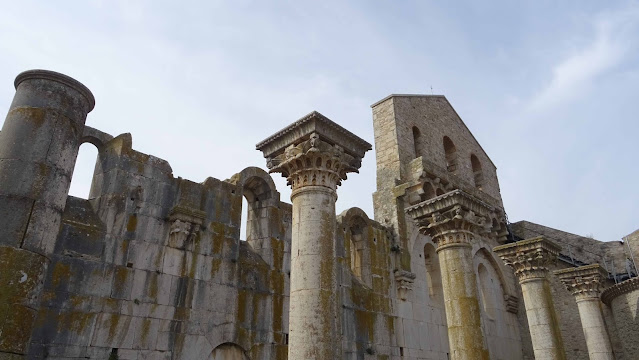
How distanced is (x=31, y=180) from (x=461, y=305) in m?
7.09

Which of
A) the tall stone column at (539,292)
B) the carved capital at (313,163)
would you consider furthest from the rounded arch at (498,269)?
the carved capital at (313,163)

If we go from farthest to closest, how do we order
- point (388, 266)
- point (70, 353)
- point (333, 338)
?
point (388, 266)
point (70, 353)
point (333, 338)

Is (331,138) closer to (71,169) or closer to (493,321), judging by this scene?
(71,169)

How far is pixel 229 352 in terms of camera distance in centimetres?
927

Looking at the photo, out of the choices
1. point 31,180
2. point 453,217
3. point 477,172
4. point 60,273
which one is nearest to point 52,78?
point 31,180

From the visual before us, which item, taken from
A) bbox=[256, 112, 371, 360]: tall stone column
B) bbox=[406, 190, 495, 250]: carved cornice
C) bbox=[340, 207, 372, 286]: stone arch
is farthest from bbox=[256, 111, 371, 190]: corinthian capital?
bbox=[340, 207, 372, 286]: stone arch

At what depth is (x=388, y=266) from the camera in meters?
14.2

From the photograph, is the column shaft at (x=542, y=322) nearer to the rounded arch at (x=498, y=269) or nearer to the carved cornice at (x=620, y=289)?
the carved cornice at (x=620, y=289)

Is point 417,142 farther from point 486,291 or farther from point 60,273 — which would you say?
point 60,273

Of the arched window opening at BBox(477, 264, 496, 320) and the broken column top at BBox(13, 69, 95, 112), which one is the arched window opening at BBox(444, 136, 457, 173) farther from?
the broken column top at BBox(13, 69, 95, 112)

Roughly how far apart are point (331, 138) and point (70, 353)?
5.15 m

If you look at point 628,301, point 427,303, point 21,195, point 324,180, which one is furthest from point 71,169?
point 628,301

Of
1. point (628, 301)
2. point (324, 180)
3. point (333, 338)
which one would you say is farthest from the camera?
point (628, 301)

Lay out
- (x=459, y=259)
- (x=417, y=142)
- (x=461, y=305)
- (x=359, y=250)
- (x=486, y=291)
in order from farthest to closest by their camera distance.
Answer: (x=417, y=142), (x=486, y=291), (x=359, y=250), (x=459, y=259), (x=461, y=305)
